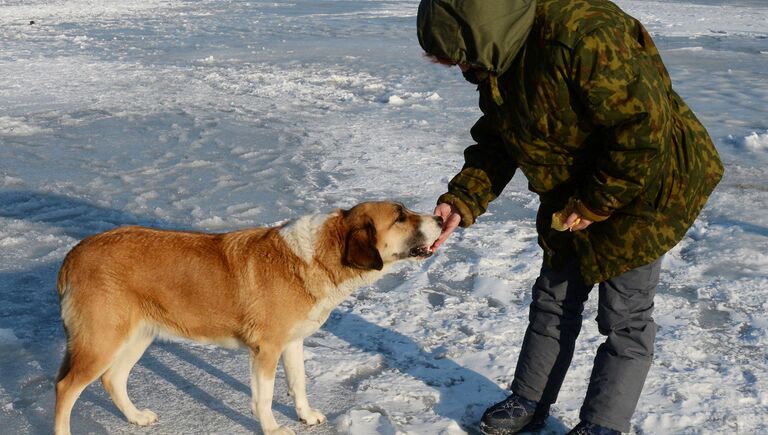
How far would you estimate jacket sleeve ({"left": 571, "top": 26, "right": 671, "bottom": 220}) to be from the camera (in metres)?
2.84

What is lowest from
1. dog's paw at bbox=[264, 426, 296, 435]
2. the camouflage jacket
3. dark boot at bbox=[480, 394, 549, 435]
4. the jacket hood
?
dog's paw at bbox=[264, 426, 296, 435]

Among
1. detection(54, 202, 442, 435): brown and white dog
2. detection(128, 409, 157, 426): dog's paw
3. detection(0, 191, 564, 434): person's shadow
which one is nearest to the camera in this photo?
detection(54, 202, 442, 435): brown and white dog

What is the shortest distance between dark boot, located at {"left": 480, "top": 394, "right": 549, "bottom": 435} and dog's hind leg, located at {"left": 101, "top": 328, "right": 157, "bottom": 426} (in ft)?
5.79

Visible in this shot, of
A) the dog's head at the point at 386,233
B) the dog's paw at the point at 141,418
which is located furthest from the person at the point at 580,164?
the dog's paw at the point at 141,418

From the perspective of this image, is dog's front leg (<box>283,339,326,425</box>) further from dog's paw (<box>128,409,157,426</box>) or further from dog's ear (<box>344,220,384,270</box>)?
dog's paw (<box>128,409,157,426</box>)

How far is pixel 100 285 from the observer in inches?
144

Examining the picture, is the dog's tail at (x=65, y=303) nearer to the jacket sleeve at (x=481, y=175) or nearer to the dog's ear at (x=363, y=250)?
the dog's ear at (x=363, y=250)

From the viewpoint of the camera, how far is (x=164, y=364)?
4629 mm

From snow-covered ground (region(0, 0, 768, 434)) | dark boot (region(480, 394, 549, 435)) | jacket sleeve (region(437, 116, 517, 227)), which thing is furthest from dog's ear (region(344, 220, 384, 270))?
dark boot (region(480, 394, 549, 435))

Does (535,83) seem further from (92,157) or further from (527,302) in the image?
(92,157)

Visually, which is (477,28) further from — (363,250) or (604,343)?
(604,343)

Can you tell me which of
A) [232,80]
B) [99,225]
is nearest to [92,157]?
[99,225]

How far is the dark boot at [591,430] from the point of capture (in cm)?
357

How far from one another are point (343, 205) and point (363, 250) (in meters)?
3.43
